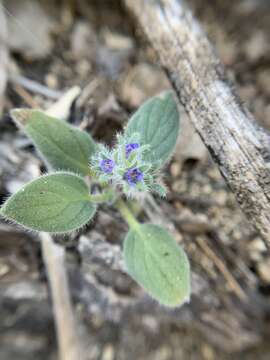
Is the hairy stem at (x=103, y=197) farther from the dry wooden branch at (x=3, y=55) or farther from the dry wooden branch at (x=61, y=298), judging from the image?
the dry wooden branch at (x=3, y=55)

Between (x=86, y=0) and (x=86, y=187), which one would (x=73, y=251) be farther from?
(x=86, y=0)

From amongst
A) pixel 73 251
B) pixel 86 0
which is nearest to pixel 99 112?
pixel 73 251

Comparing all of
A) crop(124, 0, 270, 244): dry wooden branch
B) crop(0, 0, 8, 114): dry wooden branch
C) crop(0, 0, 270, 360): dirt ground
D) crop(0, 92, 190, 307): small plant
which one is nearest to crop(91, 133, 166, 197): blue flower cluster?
crop(0, 92, 190, 307): small plant

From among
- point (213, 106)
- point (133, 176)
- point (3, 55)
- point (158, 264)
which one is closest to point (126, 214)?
point (158, 264)

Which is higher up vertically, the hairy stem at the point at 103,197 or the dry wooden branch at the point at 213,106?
the dry wooden branch at the point at 213,106

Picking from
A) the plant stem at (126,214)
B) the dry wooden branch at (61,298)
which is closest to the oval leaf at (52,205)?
the plant stem at (126,214)

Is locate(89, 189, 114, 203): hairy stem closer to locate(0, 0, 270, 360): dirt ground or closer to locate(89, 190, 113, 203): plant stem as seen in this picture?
locate(89, 190, 113, 203): plant stem
